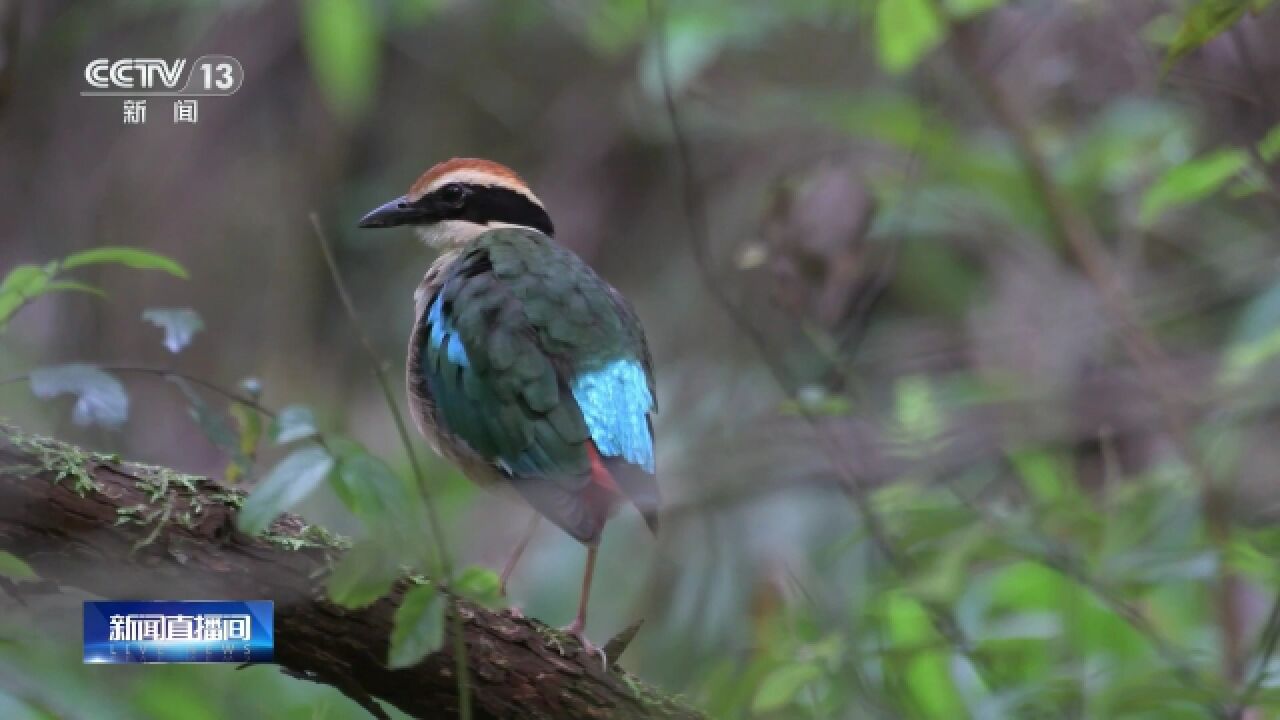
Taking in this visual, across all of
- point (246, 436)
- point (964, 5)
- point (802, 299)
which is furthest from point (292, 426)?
point (964, 5)

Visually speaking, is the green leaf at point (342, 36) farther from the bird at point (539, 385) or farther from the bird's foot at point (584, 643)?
the bird's foot at point (584, 643)

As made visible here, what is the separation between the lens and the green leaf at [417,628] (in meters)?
1.75

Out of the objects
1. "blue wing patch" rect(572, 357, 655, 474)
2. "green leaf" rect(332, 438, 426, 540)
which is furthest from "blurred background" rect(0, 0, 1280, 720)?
"green leaf" rect(332, 438, 426, 540)

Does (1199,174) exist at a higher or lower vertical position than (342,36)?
lower

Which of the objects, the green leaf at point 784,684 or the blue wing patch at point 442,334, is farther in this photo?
the blue wing patch at point 442,334

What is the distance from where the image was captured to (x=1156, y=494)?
11.7 feet

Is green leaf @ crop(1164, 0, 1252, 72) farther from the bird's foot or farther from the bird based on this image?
the bird's foot

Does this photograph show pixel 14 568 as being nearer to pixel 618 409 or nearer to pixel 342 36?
pixel 618 409

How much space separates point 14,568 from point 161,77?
177cm

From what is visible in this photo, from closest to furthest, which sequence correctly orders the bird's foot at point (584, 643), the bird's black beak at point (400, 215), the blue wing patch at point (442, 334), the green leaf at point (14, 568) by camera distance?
the green leaf at point (14, 568)
the bird's foot at point (584, 643)
the blue wing patch at point (442, 334)
the bird's black beak at point (400, 215)

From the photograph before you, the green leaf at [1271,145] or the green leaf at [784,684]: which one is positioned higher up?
the green leaf at [1271,145]

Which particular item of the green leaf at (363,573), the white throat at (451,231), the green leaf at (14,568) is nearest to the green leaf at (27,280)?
the green leaf at (14,568)

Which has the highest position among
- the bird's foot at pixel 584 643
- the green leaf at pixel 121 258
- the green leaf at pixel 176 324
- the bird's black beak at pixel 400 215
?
the bird's black beak at pixel 400 215

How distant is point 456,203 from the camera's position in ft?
11.1
